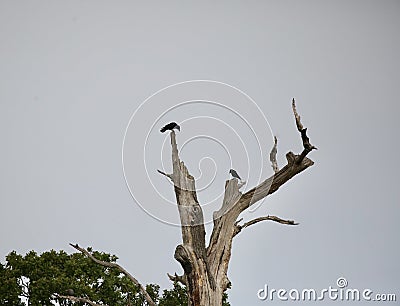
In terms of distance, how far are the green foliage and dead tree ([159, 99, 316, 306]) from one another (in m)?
1.19

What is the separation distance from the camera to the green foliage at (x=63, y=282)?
5.70 metres

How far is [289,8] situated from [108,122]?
1.86 metres

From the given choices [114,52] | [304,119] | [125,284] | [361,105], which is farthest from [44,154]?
[361,105]

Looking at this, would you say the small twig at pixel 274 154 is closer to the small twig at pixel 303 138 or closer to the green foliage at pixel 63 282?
the small twig at pixel 303 138

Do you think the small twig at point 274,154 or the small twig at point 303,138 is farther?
the small twig at point 274,154

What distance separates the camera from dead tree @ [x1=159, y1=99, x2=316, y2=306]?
4.63 meters

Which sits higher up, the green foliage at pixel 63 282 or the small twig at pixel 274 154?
the small twig at pixel 274 154

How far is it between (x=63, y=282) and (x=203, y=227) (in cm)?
142

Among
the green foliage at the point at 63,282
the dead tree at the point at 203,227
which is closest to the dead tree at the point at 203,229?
the dead tree at the point at 203,227

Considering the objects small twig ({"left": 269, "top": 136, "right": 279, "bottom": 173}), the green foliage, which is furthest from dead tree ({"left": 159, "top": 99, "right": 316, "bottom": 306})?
the green foliage

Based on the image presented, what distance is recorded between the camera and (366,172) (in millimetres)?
7227

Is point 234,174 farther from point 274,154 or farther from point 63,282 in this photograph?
point 63,282

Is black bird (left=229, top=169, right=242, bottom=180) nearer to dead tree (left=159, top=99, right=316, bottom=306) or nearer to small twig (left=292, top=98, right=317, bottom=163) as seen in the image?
dead tree (left=159, top=99, right=316, bottom=306)

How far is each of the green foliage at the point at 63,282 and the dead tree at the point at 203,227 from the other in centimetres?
119
